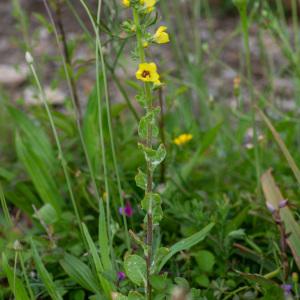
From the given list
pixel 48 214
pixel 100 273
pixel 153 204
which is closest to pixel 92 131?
pixel 48 214

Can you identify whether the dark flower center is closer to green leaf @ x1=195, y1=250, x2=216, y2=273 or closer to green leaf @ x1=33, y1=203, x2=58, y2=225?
green leaf @ x1=195, y1=250, x2=216, y2=273

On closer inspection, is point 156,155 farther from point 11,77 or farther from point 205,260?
point 11,77

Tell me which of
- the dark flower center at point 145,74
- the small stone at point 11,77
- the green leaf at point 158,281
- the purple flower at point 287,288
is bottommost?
the small stone at point 11,77

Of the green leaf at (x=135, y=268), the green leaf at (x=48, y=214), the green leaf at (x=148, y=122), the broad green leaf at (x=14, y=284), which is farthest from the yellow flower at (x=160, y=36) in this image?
the green leaf at (x=48, y=214)

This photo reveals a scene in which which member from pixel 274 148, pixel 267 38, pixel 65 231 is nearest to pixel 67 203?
pixel 65 231

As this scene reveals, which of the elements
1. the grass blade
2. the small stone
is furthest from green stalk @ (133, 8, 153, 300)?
the small stone

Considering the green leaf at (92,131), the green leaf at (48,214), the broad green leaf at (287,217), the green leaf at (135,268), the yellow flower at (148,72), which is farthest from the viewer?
the green leaf at (92,131)

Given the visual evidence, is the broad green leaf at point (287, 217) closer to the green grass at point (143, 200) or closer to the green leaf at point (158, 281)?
the green grass at point (143, 200)
